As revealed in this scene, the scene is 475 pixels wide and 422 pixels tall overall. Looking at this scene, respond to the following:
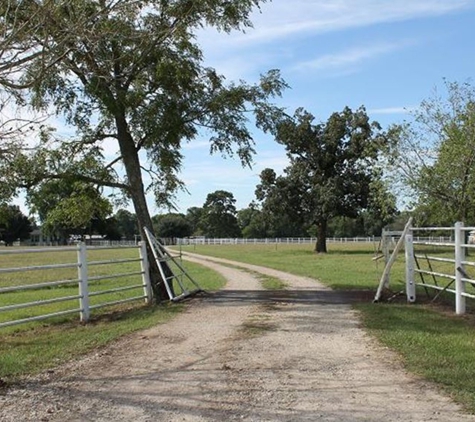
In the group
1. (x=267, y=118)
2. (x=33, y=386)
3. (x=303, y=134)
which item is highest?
(x=303, y=134)

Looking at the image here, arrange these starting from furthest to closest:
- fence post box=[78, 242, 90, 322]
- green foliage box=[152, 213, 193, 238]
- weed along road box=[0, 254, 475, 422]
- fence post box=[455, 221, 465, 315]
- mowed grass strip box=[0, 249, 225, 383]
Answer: green foliage box=[152, 213, 193, 238] < fence post box=[78, 242, 90, 322] < fence post box=[455, 221, 465, 315] < mowed grass strip box=[0, 249, 225, 383] < weed along road box=[0, 254, 475, 422]

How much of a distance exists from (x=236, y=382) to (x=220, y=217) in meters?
133

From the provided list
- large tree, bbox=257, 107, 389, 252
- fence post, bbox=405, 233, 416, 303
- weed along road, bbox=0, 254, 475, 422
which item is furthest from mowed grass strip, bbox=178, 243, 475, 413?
large tree, bbox=257, 107, 389, 252

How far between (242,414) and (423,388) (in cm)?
204

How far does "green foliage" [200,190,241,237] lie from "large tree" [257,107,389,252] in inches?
3304

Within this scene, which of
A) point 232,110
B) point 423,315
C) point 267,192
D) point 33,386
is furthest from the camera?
point 267,192

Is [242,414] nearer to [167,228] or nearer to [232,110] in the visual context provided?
[232,110]

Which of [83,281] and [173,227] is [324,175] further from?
[173,227]

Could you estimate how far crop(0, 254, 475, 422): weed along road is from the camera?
5.52m

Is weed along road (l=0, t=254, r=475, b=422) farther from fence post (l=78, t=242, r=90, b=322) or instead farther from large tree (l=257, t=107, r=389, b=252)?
large tree (l=257, t=107, r=389, b=252)

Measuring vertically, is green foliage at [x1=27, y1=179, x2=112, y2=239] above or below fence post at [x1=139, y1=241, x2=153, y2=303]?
above

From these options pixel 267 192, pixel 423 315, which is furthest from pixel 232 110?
pixel 267 192

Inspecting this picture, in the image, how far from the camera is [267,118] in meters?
16.8

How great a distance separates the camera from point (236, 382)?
6562mm
